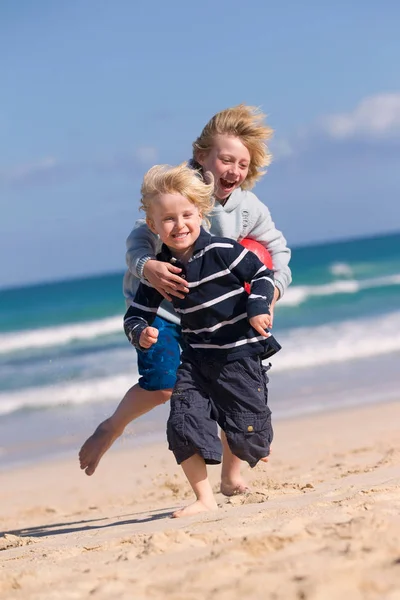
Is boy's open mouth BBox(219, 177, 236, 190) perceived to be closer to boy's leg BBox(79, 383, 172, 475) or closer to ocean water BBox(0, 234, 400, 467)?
boy's leg BBox(79, 383, 172, 475)

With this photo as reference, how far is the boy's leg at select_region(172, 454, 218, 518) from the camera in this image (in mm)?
4094

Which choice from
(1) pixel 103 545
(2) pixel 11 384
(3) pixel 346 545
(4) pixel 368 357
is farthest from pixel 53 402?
(3) pixel 346 545

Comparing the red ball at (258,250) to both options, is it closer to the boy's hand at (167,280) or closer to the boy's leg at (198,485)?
the boy's hand at (167,280)

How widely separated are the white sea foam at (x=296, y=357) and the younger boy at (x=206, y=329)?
6.57 m

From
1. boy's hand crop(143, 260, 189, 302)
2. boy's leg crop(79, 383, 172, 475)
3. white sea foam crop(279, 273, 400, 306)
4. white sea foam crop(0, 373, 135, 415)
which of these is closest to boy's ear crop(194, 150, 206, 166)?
boy's hand crop(143, 260, 189, 302)

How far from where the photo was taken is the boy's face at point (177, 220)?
4.04 m

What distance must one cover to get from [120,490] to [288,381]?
170 inches

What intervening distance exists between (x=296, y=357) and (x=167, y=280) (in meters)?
8.53

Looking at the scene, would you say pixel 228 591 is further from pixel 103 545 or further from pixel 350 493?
pixel 350 493

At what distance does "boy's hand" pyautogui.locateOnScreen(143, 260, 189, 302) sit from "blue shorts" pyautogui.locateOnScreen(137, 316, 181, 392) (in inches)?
24.9

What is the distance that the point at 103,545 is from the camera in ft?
11.8

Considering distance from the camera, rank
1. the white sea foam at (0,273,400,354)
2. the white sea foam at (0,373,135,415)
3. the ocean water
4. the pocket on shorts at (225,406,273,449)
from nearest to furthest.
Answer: the pocket on shorts at (225,406,273,449)
the ocean water
the white sea foam at (0,373,135,415)
the white sea foam at (0,273,400,354)

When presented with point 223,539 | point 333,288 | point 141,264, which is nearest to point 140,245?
point 141,264

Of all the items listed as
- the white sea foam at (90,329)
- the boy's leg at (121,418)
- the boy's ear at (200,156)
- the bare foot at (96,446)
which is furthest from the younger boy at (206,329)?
the white sea foam at (90,329)
